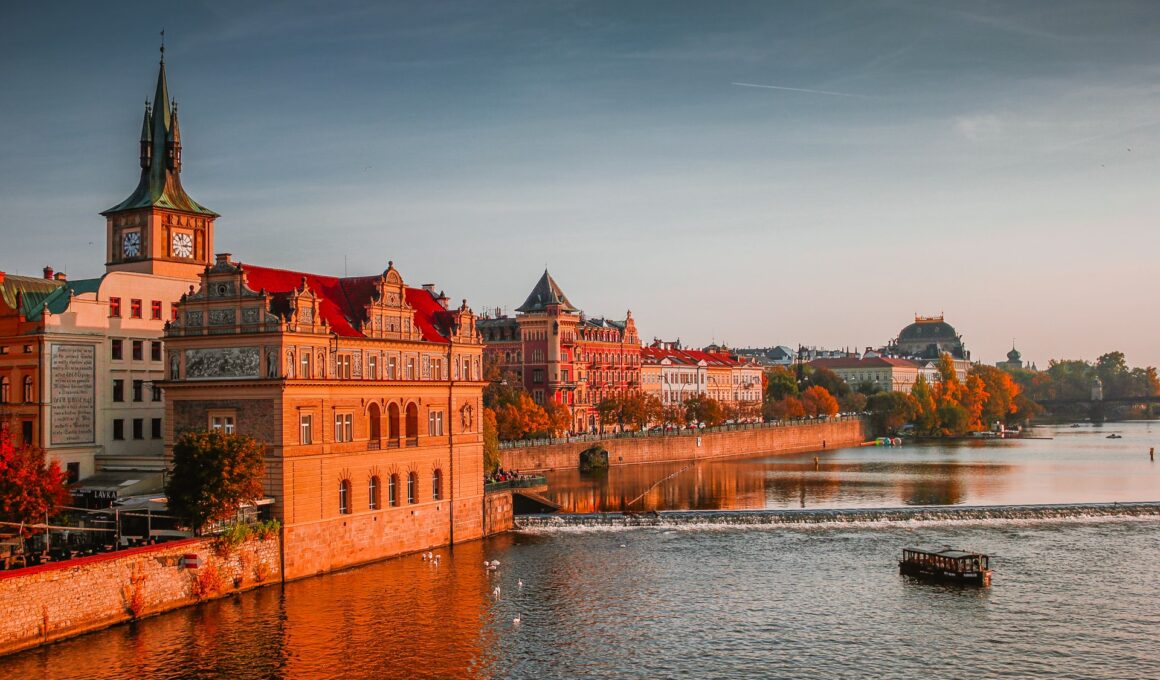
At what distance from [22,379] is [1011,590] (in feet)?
169

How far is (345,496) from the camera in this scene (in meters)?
55.5

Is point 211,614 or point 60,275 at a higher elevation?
point 60,275

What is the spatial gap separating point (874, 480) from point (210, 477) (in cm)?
7170

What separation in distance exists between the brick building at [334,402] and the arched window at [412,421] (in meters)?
0.08

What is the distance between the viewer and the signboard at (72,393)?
60406mm

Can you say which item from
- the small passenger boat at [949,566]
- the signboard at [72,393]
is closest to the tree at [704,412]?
the small passenger boat at [949,566]

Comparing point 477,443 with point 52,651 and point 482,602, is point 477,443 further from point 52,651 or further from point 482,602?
point 52,651

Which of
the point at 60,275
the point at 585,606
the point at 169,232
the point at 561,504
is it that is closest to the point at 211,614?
the point at 585,606

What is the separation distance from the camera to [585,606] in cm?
4834

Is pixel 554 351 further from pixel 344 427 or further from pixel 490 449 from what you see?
pixel 344 427

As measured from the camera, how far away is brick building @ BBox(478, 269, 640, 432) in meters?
140

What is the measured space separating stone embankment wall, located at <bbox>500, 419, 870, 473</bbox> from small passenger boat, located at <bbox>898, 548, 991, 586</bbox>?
175 feet

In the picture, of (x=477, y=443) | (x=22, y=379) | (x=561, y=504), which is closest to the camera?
(x=22, y=379)

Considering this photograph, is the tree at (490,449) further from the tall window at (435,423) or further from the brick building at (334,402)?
the tall window at (435,423)
